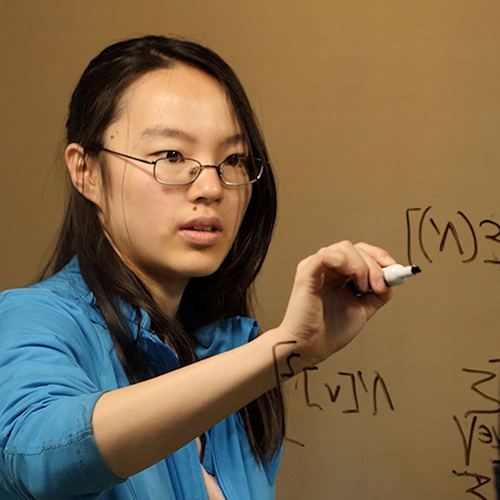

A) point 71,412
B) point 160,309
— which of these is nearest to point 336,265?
point 71,412

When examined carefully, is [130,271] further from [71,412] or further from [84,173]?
[71,412]

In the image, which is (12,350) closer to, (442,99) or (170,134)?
(170,134)

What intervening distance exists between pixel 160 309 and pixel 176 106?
0.18 metres

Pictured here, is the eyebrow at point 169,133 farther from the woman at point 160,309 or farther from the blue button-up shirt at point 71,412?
the blue button-up shirt at point 71,412

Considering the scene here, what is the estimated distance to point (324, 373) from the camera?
105 cm

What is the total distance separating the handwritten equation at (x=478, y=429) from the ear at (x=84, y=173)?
1.71 ft

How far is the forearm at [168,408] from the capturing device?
457mm

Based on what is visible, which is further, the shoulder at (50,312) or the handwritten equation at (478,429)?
the handwritten equation at (478,429)

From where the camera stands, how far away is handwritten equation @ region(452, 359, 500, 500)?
0.96 m

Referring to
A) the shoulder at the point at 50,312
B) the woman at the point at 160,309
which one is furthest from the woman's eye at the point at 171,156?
the shoulder at the point at 50,312

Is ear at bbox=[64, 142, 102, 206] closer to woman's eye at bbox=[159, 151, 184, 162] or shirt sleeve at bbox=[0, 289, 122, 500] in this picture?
woman's eye at bbox=[159, 151, 184, 162]

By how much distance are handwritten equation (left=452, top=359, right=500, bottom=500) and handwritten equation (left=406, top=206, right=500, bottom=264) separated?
136mm

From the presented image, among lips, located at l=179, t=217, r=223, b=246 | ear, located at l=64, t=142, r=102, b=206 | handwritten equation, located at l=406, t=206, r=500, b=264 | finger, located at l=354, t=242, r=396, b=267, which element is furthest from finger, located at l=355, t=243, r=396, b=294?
handwritten equation, located at l=406, t=206, r=500, b=264

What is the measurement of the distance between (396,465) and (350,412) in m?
0.09
